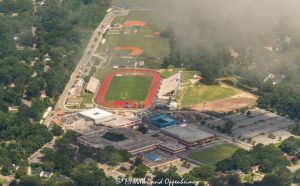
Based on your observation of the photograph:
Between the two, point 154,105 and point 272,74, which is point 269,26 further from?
point 154,105

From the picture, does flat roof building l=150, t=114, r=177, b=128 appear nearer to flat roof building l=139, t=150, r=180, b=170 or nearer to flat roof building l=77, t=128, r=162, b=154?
flat roof building l=77, t=128, r=162, b=154

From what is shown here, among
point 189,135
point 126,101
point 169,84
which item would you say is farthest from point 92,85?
point 189,135

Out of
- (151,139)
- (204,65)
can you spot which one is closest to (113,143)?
(151,139)

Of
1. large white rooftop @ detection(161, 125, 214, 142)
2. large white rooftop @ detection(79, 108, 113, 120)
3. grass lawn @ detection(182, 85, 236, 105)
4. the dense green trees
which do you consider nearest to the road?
large white rooftop @ detection(79, 108, 113, 120)

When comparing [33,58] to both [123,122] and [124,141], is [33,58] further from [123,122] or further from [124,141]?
[124,141]

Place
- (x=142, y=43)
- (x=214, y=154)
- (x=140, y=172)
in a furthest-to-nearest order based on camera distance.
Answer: (x=142, y=43) → (x=214, y=154) → (x=140, y=172)

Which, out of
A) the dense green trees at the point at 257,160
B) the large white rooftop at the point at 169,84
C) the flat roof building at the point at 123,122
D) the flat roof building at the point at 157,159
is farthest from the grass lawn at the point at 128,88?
the dense green trees at the point at 257,160
